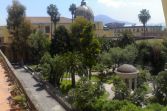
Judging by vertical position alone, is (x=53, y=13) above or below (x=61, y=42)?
above

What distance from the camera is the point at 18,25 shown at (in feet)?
168

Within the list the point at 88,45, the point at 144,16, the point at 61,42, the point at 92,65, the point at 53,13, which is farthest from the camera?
the point at 144,16

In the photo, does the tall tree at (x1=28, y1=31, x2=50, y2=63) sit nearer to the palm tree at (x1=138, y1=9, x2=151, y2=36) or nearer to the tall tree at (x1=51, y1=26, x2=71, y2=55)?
the tall tree at (x1=51, y1=26, x2=71, y2=55)

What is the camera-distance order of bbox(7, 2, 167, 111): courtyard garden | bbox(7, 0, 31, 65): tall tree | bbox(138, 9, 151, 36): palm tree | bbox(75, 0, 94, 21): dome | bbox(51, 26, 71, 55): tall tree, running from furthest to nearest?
bbox(138, 9, 151, 36): palm tree, bbox(75, 0, 94, 21): dome, bbox(7, 0, 31, 65): tall tree, bbox(51, 26, 71, 55): tall tree, bbox(7, 2, 167, 111): courtyard garden

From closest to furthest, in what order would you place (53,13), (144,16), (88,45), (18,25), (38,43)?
(88,45)
(38,43)
(18,25)
(53,13)
(144,16)

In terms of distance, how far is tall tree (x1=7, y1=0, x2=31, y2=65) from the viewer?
51.0 metres

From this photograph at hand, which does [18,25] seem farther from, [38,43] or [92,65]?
[92,65]

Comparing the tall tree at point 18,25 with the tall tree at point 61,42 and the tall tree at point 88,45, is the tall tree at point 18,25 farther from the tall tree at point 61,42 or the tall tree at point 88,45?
the tall tree at point 88,45

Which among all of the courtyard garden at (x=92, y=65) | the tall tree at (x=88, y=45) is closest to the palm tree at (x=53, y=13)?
the courtyard garden at (x=92, y=65)

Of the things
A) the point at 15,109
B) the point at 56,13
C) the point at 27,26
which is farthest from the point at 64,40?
the point at 15,109

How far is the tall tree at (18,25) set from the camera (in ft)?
167

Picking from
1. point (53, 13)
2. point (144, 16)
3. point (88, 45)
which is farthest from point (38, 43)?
point (144, 16)

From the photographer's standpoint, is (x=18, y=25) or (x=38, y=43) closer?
(x=38, y=43)

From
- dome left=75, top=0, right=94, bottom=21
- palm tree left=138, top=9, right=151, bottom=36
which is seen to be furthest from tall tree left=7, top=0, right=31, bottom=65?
palm tree left=138, top=9, right=151, bottom=36
